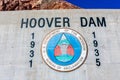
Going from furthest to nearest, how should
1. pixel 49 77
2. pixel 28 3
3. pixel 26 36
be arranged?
pixel 28 3 → pixel 26 36 → pixel 49 77

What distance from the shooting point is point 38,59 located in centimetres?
1363

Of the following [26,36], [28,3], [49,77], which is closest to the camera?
[49,77]

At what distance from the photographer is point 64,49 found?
1380cm

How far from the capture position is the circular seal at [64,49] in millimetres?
13414

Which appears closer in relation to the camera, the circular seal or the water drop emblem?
the circular seal

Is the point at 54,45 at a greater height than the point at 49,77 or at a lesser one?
greater

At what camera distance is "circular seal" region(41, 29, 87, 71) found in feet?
44.0

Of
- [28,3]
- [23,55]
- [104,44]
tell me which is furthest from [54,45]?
[28,3]

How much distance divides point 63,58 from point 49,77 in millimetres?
1110

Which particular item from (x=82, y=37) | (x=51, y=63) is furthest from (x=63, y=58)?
(x=82, y=37)

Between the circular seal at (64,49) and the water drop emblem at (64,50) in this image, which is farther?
the water drop emblem at (64,50)

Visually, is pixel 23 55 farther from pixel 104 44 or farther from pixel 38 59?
pixel 104 44

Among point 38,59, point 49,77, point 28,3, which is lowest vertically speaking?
point 49,77

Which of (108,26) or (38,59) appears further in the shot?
(108,26)
